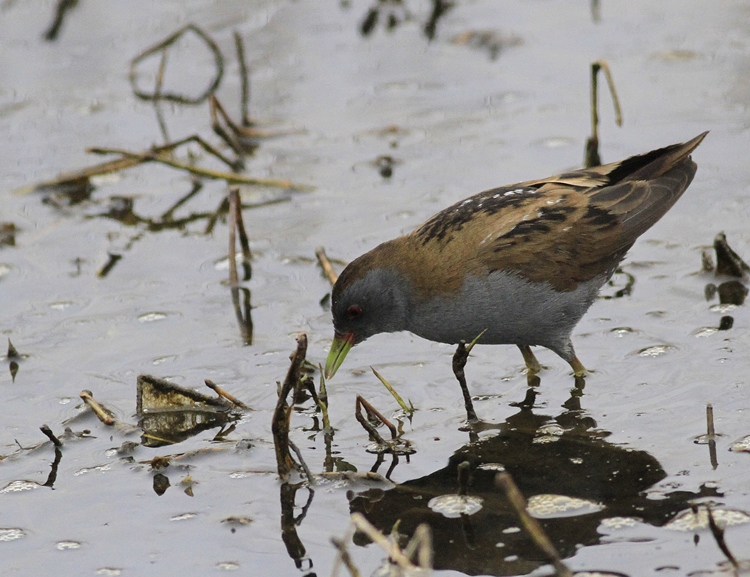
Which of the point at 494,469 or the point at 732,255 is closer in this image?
the point at 494,469

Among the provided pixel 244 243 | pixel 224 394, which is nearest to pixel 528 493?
pixel 224 394

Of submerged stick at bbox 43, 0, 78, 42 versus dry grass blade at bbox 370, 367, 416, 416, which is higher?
submerged stick at bbox 43, 0, 78, 42

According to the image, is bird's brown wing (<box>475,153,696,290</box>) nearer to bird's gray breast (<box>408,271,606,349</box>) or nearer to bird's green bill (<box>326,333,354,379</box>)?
bird's gray breast (<box>408,271,606,349</box>)

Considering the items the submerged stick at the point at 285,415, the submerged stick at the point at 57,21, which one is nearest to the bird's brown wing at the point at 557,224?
the submerged stick at the point at 285,415

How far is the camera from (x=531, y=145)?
7742mm

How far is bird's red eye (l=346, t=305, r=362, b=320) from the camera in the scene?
5.26 metres

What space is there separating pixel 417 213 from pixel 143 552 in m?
3.51

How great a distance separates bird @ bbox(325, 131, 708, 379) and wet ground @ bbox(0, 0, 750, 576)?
325mm

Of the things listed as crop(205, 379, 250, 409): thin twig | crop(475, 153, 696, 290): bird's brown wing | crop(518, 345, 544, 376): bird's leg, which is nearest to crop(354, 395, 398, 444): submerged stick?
crop(205, 379, 250, 409): thin twig

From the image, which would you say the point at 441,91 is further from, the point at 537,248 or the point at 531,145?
the point at 537,248

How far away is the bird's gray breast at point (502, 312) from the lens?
504 centimetres

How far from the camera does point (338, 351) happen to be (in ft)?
17.7

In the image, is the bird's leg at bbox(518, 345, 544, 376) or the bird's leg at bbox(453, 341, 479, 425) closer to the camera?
the bird's leg at bbox(453, 341, 479, 425)

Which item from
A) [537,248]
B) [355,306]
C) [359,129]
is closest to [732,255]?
[537,248]
